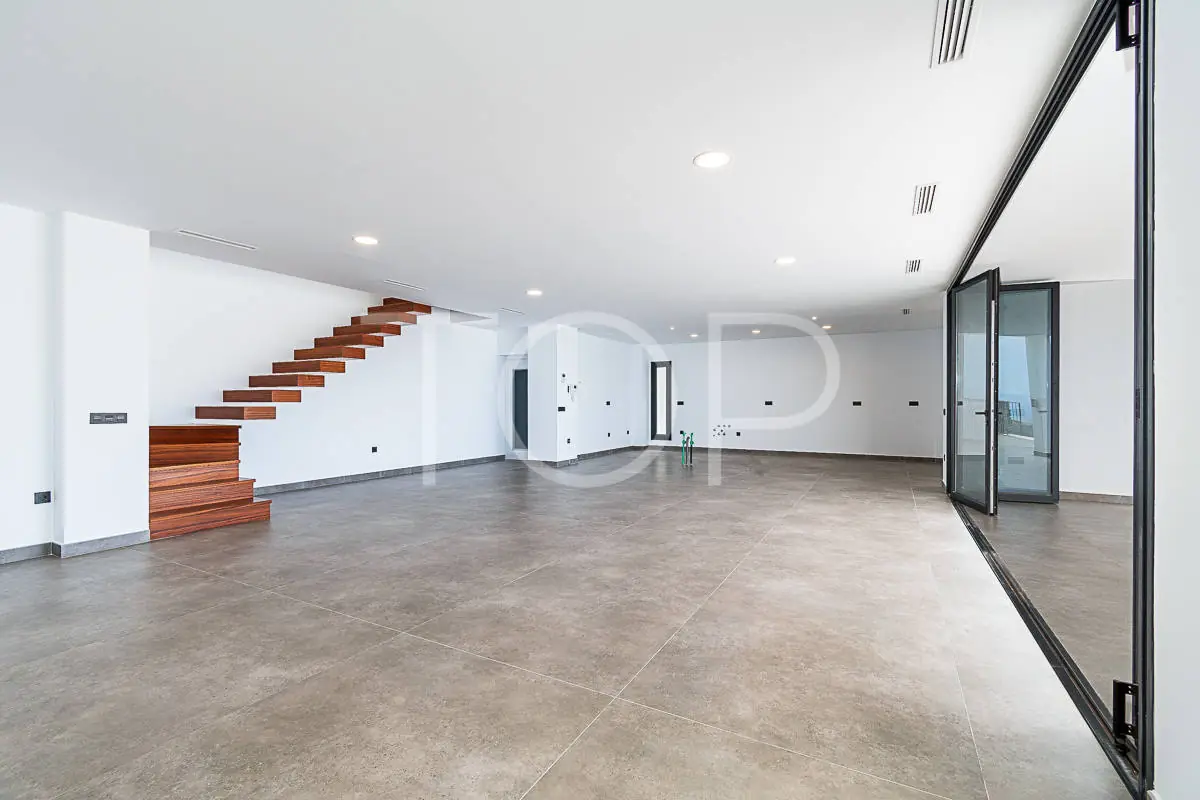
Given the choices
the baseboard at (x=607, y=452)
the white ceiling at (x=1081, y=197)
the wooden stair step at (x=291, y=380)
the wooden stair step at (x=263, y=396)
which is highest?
the white ceiling at (x=1081, y=197)

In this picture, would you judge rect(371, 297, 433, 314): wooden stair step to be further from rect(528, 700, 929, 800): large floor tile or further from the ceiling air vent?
rect(528, 700, 929, 800): large floor tile

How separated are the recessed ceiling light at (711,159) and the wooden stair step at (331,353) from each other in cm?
507

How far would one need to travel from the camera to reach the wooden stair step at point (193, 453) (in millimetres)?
5504

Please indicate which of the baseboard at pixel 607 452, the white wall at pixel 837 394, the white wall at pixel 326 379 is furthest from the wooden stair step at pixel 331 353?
the white wall at pixel 837 394

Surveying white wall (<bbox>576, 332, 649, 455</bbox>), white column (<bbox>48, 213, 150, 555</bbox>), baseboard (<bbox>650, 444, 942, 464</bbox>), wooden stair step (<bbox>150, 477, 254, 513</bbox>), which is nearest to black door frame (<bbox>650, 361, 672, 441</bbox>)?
white wall (<bbox>576, 332, 649, 455</bbox>)

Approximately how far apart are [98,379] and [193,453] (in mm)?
1151

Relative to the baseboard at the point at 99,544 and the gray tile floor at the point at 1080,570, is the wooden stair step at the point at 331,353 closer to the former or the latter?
the baseboard at the point at 99,544

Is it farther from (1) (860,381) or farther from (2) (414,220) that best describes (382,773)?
(1) (860,381)

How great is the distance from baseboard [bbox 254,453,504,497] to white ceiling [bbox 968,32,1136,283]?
8.19 metres

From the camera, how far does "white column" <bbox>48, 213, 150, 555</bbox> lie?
463 centimetres

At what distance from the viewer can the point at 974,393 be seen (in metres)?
6.60

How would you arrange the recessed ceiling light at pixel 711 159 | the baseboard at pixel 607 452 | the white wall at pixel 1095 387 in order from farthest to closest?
the baseboard at pixel 607 452 → the white wall at pixel 1095 387 → the recessed ceiling light at pixel 711 159

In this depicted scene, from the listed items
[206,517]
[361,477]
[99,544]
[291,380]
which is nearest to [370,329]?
[291,380]

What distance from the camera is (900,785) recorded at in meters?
1.81
